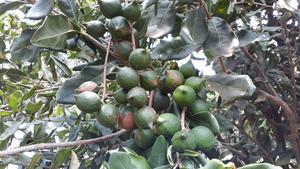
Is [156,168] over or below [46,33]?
below

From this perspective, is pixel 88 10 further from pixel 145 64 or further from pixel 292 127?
pixel 292 127

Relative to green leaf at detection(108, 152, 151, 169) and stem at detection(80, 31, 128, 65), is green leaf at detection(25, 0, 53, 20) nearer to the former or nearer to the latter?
stem at detection(80, 31, 128, 65)

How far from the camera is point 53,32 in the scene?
3.59ft

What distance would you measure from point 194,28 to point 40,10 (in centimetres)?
→ 37

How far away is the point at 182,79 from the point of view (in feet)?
3.60


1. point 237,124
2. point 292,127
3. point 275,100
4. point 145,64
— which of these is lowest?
point 237,124

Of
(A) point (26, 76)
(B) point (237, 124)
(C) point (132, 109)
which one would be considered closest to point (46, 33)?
(C) point (132, 109)

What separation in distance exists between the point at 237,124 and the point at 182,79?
957 mm

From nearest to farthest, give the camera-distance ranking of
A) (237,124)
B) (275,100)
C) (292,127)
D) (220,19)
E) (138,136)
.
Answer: (138,136), (220,19), (275,100), (292,127), (237,124)

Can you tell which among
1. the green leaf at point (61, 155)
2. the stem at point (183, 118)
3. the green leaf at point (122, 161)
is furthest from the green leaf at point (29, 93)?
the green leaf at point (122, 161)

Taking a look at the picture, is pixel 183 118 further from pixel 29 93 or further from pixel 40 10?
pixel 29 93

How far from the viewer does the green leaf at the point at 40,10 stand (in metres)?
1.10

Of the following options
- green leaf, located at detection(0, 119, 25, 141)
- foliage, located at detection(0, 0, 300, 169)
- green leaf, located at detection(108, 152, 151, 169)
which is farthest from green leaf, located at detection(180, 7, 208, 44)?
green leaf, located at detection(0, 119, 25, 141)

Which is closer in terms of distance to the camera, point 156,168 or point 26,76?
point 156,168
